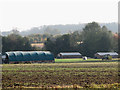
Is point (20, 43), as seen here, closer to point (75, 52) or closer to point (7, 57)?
point (75, 52)

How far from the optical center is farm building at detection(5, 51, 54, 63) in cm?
9642

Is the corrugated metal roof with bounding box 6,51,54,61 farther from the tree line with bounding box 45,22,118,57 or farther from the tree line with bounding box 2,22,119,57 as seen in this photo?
the tree line with bounding box 45,22,118,57

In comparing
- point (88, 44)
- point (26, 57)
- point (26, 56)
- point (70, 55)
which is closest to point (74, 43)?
point (88, 44)

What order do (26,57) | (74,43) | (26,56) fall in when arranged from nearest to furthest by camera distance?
(26,57)
(26,56)
(74,43)

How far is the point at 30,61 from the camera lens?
100250 mm

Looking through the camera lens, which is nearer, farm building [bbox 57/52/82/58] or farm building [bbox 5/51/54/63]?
farm building [bbox 5/51/54/63]

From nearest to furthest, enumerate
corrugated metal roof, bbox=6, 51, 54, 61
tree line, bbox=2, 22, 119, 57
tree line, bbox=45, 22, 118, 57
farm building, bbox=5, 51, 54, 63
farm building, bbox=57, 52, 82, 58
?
farm building, bbox=5, 51, 54, 63 → corrugated metal roof, bbox=6, 51, 54, 61 → farm building, bbox=57, 52, 82, 58 → tree line, bbox=2, 22, 119, 57 → tree line, bbox=45, 22, 118, 57

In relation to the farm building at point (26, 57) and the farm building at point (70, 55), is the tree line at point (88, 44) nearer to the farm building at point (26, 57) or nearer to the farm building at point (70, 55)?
the farm building at point (70, 55)

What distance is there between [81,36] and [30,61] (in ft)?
236

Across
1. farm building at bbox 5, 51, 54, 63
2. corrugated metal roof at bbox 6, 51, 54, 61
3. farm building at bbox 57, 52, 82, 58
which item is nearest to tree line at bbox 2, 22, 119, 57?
farm building at bbox 57, 52, 82, 58

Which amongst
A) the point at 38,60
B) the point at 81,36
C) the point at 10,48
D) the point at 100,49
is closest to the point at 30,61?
the point at 38,60

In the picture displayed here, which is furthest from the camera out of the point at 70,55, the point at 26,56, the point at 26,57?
the point at 70,55

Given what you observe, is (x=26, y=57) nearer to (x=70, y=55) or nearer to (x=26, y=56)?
(x=26, y=56)

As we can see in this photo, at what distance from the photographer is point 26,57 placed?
327 ft
